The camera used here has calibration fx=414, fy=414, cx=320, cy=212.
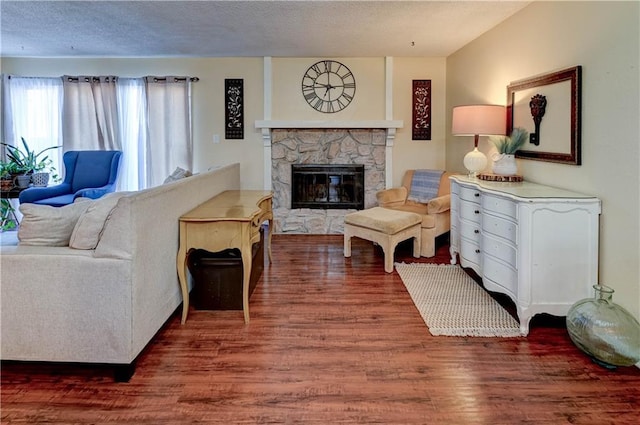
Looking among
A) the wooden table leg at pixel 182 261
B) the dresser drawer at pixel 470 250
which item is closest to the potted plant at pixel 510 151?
the dresser drawer at pixel 470 250

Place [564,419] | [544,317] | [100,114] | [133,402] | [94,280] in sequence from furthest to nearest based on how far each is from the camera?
[100,114] < [544,317] < [94,280] < [133,402] < [564,419]

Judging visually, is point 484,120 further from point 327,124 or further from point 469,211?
point 327,124

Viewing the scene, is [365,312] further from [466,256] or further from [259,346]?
[466,256]

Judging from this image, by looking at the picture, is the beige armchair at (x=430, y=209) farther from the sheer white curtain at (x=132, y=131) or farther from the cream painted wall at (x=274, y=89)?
the sheer white curtain at (x=132, y=131)

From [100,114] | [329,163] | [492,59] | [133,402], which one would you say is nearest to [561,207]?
[492,59]

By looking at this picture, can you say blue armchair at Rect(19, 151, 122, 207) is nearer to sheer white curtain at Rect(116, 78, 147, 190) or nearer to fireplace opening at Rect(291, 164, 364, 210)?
sheer white curtain at Rect(116, 78, 147, 190)

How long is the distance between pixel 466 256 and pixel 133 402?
2682mm

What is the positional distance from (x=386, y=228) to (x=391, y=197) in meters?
1.17

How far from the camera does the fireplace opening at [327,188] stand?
5.64 metres

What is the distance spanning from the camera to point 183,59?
18.2 ft

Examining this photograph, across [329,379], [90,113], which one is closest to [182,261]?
[329,379]

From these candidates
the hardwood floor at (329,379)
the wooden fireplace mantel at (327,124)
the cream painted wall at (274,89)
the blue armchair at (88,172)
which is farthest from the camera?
the cream painted wall at (274,89)

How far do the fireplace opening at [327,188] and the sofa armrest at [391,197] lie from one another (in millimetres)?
687

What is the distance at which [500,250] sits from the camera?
2756mm
